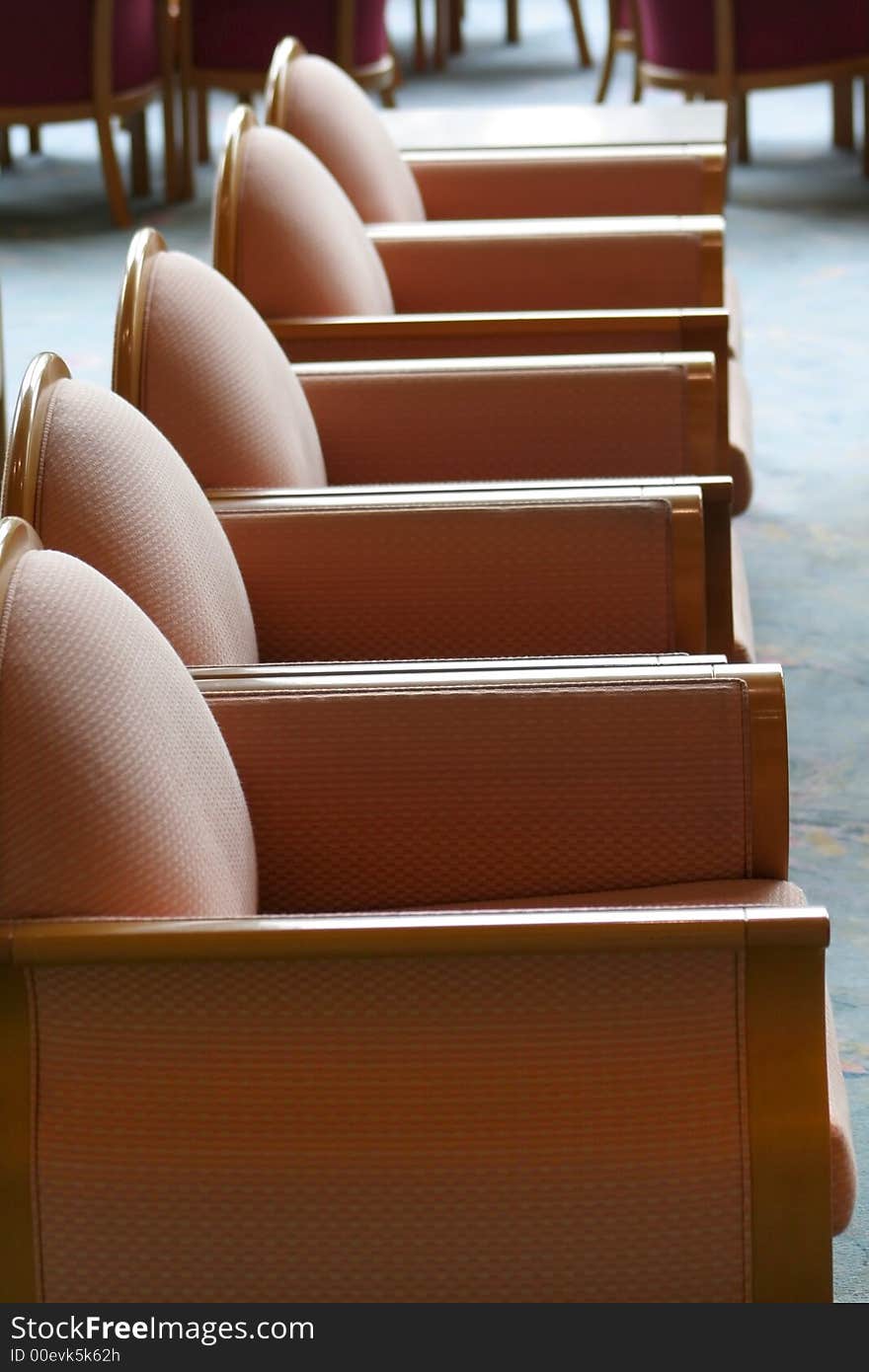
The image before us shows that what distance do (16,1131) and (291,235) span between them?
1555 millimetres

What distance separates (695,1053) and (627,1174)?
0.31ft

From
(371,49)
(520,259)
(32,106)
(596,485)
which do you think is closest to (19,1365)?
(596,485)

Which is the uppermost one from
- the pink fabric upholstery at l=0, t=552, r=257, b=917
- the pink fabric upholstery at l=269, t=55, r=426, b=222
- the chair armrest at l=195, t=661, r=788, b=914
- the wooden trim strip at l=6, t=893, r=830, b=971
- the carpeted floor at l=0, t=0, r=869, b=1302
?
the pink fabric upholstery at l=269, t=55, r=426, b=222

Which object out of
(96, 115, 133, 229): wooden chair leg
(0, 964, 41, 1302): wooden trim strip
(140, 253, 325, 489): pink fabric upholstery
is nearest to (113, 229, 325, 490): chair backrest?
(140, 253, 325, 489): pink fabric upholstery

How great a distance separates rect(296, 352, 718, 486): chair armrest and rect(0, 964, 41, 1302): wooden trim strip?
1.36 meters

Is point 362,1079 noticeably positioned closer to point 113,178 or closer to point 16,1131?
point 16,1131

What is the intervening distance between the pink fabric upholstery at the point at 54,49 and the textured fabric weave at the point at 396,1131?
469 centimetres

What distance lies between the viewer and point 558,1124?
4.41 feet

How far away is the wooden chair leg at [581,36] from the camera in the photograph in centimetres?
784

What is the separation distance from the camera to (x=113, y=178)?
587 cm

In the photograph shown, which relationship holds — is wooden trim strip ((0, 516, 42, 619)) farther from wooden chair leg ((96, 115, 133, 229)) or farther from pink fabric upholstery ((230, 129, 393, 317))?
wooden chair leg ((96, 115, 133, 229))

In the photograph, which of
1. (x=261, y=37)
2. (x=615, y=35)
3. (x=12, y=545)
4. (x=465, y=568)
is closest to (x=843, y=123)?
(x=615, y=35)

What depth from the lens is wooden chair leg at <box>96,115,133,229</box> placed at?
18.8 feet

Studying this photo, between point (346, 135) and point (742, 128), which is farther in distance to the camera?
point (742, 128)
